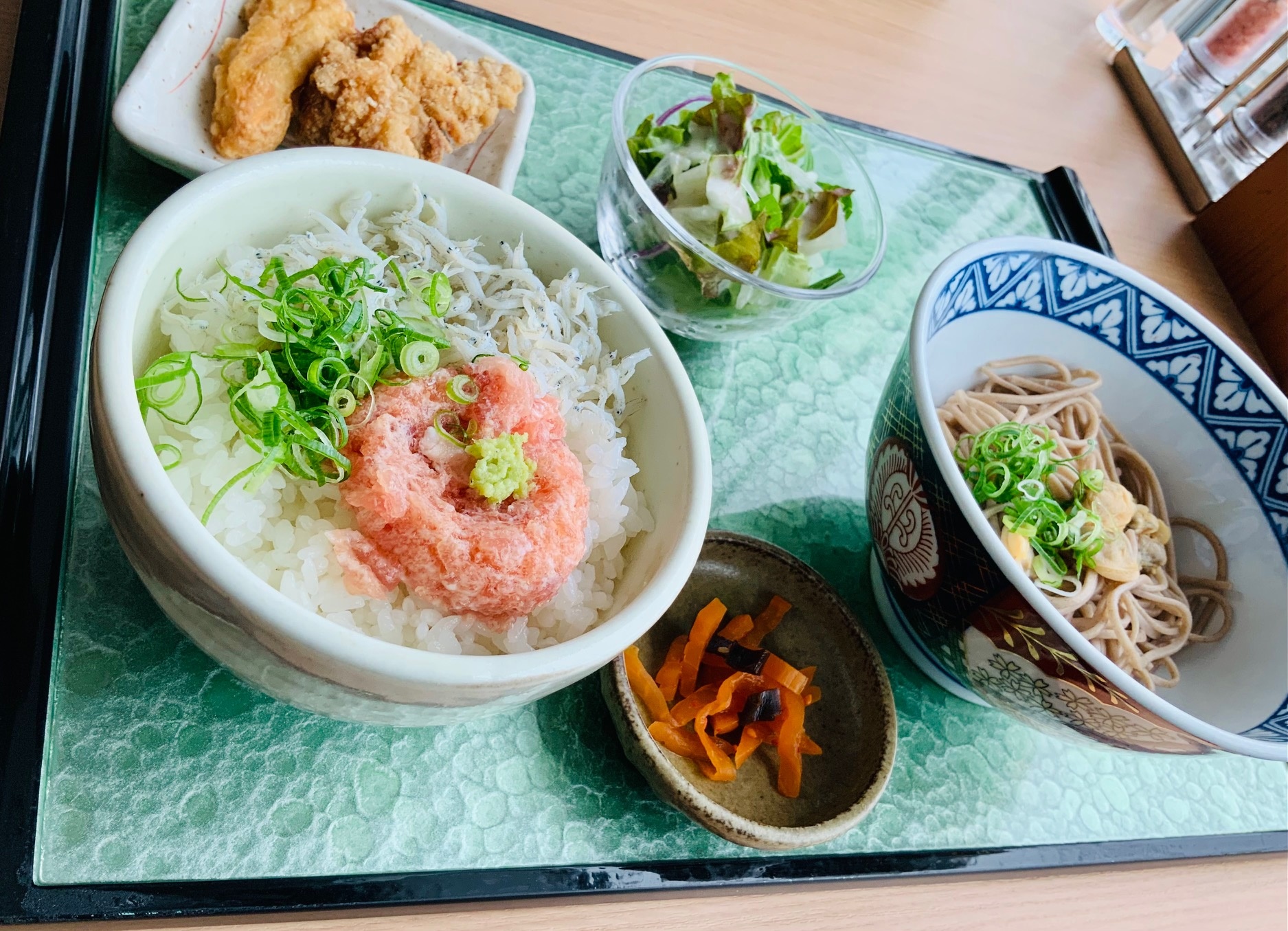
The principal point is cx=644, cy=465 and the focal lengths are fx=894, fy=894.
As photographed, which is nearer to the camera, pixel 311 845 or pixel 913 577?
pixel 311 845

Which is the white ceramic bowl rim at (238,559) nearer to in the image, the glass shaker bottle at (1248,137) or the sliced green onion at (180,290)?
the sliced green onion at (180,290)

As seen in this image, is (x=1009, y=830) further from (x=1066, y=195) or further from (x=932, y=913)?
(x=1066, y=195)

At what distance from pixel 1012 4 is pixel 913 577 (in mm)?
2153

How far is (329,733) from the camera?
0.88m

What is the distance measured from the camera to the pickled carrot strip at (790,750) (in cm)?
103

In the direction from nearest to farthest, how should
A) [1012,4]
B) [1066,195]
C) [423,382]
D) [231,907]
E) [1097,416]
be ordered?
[231,907] → [423,382] → [1097,416] → [1066,195] → [1012,4]

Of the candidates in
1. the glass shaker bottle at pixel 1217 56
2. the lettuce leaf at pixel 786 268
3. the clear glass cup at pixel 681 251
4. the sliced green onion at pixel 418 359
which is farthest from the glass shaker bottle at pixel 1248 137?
the sliced green onion at pixel 418 359

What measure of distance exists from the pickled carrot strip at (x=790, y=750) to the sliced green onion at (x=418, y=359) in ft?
1.78

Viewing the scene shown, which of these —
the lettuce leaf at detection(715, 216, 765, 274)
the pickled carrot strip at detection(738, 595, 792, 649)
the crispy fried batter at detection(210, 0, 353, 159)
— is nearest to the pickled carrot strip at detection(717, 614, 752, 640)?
the pickled carrot strip at detection(738, 595, 792, 649)

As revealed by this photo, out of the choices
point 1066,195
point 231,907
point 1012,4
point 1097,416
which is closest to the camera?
point 231,907

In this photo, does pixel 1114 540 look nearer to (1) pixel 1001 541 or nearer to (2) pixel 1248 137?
(1) pixel 1001 541

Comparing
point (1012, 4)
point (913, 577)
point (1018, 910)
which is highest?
point (1012, 4)

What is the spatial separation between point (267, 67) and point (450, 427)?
64 cm

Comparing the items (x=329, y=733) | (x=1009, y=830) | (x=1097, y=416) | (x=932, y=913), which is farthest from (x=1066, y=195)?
(x=329, y=733)
